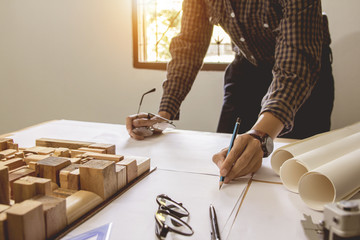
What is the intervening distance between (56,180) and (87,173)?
0.28 feet

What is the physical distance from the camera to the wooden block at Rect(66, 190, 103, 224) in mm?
598

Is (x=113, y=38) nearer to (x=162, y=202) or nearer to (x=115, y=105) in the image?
(x=115, y=105)

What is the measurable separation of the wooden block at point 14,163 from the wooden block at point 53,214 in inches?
9.1

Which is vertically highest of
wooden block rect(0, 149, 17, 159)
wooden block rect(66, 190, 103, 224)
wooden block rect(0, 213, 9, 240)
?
wooden block rect(0, 149, 17, 159)

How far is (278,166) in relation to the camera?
87 cm

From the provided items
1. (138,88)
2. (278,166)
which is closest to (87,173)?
(278,166)

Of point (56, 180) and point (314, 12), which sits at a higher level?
point (314, 12)

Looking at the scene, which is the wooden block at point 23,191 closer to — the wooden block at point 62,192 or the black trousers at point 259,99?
the wooden block at point 62,192

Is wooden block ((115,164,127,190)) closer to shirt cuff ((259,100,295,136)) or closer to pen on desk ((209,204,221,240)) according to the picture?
pen on desk ((209,204,221,240))

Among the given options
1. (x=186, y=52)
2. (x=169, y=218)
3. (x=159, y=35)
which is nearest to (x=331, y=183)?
(x=169, y=218)

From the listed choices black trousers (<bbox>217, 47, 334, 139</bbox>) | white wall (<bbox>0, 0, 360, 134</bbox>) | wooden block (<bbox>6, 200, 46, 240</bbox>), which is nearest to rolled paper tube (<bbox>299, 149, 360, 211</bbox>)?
wooden block (<bbox>6, 200, 46, 240</bbox>)

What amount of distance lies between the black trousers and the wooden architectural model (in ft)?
2.94

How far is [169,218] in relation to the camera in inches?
24.2

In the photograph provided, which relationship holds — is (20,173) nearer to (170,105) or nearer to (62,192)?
(62,192)
